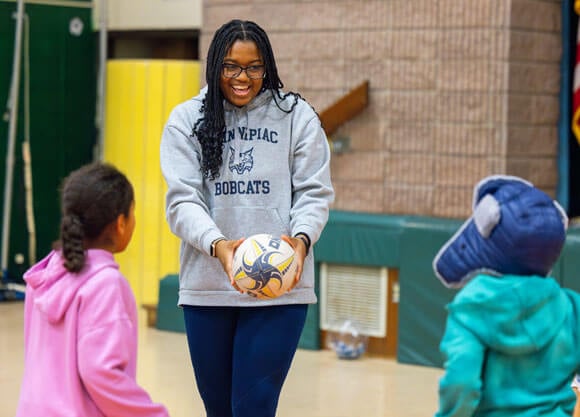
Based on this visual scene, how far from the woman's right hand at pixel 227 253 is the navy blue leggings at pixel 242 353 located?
6.3 inches

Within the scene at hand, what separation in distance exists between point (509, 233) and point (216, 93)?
1.24 m

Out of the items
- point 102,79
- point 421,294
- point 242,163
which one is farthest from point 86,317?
point 102,79

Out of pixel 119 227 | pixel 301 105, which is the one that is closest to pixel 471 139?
pixel 301 105

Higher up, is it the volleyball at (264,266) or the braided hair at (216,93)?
the braided hair at (216,93)

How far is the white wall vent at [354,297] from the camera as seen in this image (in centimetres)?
754

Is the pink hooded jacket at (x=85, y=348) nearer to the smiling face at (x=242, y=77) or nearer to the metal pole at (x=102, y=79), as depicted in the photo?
the smiling face at (x=242, y=77)

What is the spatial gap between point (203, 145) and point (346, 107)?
401 centimetres

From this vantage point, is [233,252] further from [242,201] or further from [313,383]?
[313,383]

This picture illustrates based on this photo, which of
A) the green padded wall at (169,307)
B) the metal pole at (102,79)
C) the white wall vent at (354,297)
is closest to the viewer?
the white wall vent at (354,297)

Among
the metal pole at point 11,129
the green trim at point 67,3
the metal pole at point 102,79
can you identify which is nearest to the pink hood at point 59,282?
the metal pole at point 11,129

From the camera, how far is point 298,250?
367cm

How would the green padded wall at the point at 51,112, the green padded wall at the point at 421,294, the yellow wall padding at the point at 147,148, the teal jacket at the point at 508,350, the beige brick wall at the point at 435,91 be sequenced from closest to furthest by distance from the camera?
the teal jacket at the point at 508,350 < the green padded wall at the point at 421,294 < the beige brick wall at the point at 435,91 < the yellow wall padding at the point at 147,148 < the green padded wall at the point at 51,112

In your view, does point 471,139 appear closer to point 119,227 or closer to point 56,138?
point 56,138

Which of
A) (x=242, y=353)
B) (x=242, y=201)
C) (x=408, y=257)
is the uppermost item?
(x=242, y=201)
